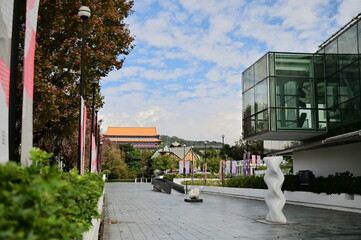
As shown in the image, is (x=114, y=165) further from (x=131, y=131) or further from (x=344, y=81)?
(x=131, y=131)

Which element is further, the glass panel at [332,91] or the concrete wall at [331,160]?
the glass panel at [332,91]

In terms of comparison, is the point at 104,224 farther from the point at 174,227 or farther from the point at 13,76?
the point at 13,76

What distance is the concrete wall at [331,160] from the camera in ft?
66.9

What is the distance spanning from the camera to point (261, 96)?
24.1 m

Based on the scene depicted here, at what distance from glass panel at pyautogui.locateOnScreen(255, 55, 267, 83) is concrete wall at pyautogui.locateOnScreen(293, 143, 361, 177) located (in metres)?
5.65

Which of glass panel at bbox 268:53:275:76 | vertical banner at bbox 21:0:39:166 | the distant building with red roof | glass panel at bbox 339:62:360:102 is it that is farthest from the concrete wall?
the distant building with red roof

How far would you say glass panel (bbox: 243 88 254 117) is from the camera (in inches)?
1010

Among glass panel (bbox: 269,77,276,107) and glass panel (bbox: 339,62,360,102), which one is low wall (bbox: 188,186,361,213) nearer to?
glass panel (bbox: 269,77,276,107)

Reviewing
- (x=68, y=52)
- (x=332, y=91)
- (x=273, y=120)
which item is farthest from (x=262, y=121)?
(x=68, y=52)

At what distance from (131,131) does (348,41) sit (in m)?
139

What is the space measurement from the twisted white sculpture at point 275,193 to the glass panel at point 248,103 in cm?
1264

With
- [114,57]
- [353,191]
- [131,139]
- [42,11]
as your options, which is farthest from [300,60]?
[131,139]

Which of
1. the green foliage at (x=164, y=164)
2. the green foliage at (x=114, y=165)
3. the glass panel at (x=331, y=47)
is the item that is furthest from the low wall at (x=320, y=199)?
the green foliage at (x=164, y=164)

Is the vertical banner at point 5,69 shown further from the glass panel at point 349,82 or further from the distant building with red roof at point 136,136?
the distant building with red roof at point 136,136
